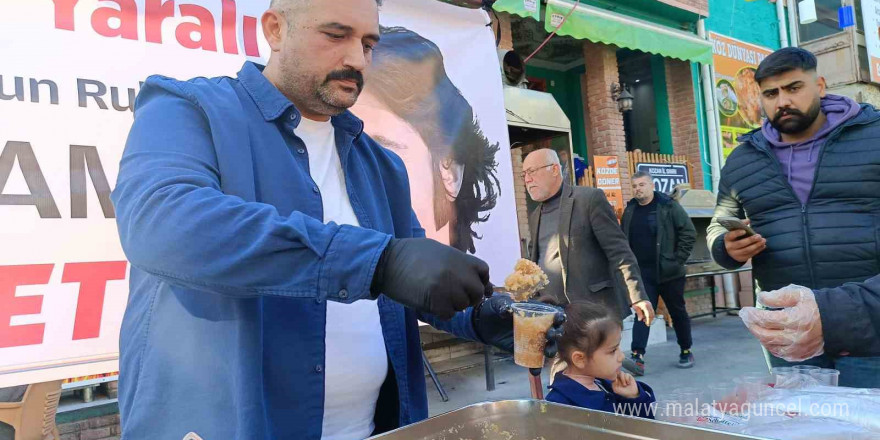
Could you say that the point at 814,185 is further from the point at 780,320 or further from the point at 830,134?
the point at 780,320

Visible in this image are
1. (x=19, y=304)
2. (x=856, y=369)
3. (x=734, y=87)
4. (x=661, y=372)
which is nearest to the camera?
(x=19, y=304)

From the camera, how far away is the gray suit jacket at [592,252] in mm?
4008

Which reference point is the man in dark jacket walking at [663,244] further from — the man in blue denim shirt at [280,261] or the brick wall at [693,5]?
the man in blue denim shirt at [280,261]

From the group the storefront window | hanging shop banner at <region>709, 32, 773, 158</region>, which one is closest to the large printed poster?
hanging shop banner at <region>709, 32, 773, 158</region>

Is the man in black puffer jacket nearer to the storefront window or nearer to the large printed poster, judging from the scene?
the large printed poster

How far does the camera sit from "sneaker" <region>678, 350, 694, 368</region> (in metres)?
5.69

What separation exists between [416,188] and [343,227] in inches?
95.6

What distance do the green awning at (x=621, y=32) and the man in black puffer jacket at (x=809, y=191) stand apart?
4.44 meters

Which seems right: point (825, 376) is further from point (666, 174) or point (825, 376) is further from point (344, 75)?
point (666, 174)

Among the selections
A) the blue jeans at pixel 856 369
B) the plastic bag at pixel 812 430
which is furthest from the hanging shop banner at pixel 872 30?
→ the plastic bag at pixel 812 430

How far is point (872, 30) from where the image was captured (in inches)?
489

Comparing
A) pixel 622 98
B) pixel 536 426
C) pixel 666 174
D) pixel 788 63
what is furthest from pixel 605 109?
pixel 536 426

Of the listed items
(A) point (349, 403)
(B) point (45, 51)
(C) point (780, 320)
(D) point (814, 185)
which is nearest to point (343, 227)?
(A) point (349, 403)

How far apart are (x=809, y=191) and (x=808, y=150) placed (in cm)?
21
